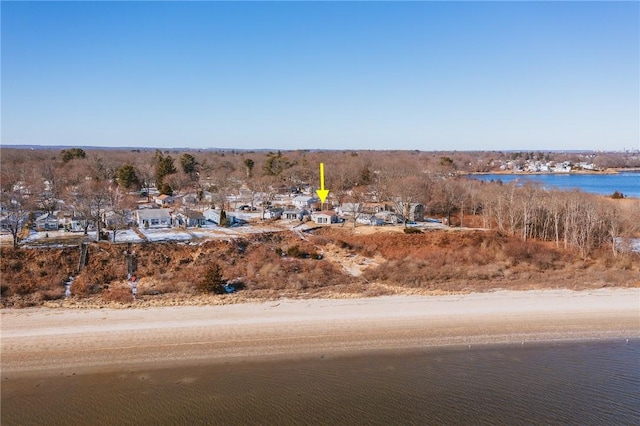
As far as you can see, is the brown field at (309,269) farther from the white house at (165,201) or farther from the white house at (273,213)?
the white house at (165,201)

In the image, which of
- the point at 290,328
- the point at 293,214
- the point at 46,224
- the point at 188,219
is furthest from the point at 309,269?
the point at 46,224

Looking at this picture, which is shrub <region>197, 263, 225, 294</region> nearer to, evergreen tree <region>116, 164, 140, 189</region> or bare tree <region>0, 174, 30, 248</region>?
bare tree <region>0, 174, 30, 248</region>

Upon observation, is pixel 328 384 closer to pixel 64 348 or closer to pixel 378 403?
pixel 378 403

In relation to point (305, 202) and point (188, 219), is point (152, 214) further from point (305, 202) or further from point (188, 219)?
point (305, 202)

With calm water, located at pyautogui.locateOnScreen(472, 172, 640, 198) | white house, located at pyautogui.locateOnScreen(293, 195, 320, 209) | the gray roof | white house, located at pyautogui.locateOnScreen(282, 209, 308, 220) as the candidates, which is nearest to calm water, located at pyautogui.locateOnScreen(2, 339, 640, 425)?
the gray roof

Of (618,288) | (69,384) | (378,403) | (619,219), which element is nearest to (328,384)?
(378,403)
